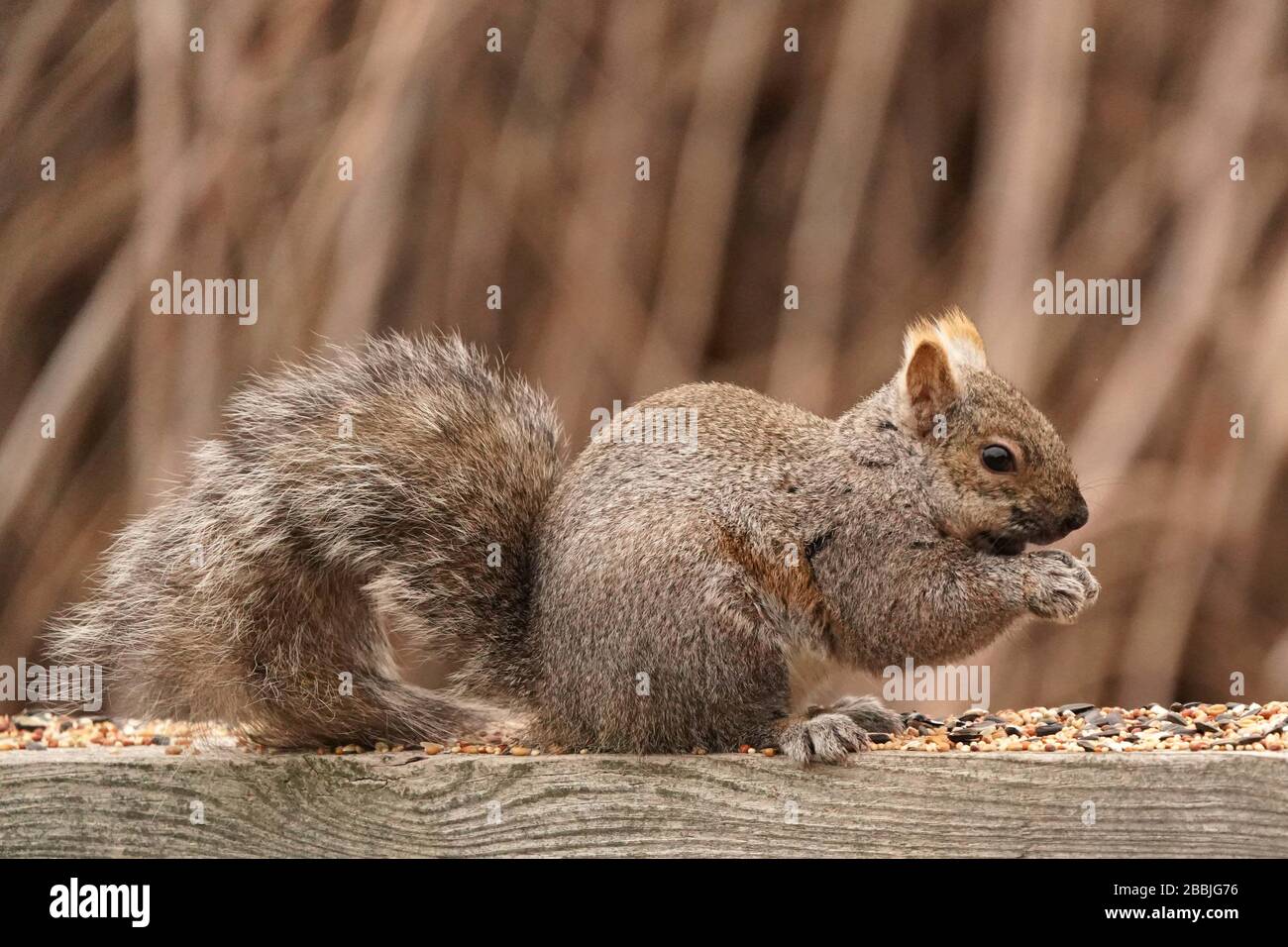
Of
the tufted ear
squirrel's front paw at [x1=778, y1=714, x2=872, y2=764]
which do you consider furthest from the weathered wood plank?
the tufted ear

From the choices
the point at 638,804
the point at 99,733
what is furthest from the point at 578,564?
the point at 99,733

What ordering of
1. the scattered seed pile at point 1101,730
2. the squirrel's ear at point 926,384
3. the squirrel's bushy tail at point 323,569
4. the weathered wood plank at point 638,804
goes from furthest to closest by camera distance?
the squirrel's ear at point 926,384 → the squirrel's bushy tail at point 323,569 → the scattered seed pile at point 1101,730 → the weathered wood plank at point 638,804

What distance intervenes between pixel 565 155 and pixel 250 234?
85 centimetres

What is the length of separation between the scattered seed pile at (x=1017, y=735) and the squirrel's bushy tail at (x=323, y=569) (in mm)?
84

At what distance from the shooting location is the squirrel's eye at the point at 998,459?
2.61 metres

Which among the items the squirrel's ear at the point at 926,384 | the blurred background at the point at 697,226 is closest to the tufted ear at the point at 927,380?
the squirrel's ear at the point at 926,384

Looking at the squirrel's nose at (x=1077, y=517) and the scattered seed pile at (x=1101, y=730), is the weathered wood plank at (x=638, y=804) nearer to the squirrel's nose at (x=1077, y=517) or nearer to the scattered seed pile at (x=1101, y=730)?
the scattered seed pile at (x=1101, y=730)

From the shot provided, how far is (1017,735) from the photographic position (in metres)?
2.56

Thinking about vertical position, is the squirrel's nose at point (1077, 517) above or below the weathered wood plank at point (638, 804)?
above

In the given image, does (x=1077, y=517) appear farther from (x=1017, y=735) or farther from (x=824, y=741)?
(x=824, y=741)

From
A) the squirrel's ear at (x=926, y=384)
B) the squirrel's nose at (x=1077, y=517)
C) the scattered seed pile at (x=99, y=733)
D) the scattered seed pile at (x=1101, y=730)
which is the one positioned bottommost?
the scattered seed pile at (x=1101, y=730)

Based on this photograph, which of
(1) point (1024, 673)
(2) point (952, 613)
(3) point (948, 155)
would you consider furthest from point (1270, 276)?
(2) point (952, 613)

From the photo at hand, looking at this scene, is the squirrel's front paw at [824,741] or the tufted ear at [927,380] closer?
the squirrel's front paw at [824,741]

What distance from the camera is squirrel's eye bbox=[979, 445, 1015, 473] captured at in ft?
Result: 8.57
